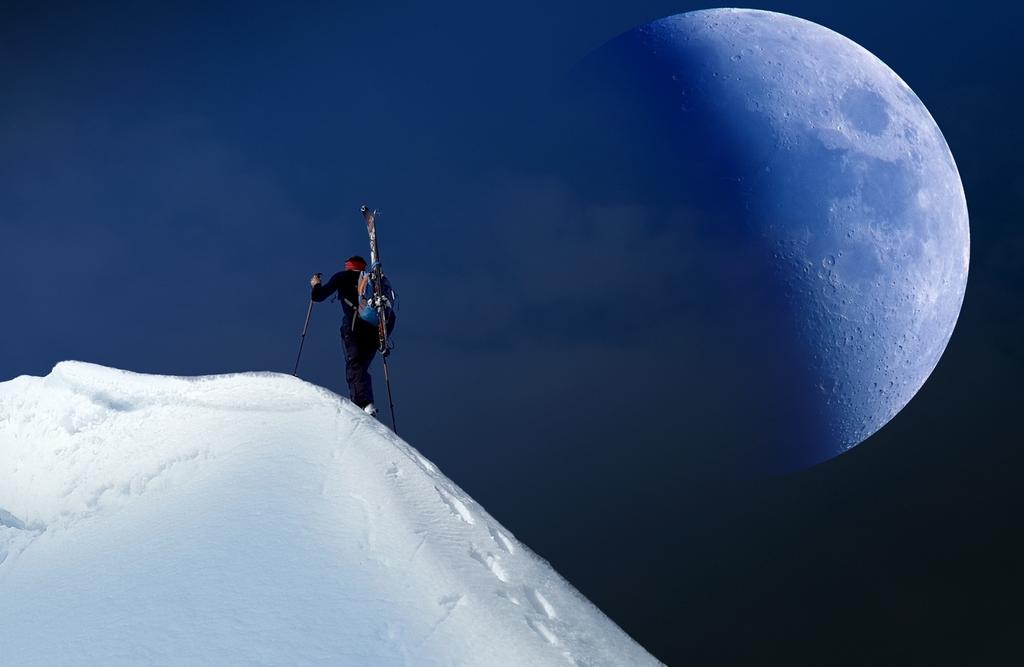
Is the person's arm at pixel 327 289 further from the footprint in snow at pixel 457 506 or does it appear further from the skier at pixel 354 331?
the footprint in snow at pixel 457 506

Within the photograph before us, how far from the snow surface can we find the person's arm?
150 inches

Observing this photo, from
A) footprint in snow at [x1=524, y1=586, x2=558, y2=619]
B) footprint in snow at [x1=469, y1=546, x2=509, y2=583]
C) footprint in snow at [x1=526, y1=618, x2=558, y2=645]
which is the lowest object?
footprint in snow at [x1=526, y1=618, x2=558, y2=645]

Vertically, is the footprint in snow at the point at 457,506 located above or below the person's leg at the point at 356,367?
below

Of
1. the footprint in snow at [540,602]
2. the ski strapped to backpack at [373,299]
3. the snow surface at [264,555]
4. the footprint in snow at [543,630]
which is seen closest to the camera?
the snow surface at [264,555]

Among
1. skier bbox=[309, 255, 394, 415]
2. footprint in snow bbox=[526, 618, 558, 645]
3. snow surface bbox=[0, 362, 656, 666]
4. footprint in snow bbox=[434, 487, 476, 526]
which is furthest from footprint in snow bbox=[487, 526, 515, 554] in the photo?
skier bbox=[309, 255, 394, 415]

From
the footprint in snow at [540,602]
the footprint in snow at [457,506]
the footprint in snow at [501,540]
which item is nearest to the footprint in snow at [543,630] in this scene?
the footprint in snow at [540,602]

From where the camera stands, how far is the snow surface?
355cm

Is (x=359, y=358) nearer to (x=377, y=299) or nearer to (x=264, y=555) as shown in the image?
(x=377, y=299)

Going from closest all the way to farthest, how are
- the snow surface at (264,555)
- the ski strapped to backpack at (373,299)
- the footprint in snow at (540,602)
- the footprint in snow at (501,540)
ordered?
the snow surface at (264,555), the footprint in snow at (540,602), the footprint in snow at (501,540), the ski strapped to backpack at (373,299)

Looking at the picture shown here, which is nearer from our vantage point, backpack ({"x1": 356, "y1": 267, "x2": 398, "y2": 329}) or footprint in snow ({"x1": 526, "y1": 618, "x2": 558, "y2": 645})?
footprint in snow ({"x1": 526, "y1": 618, "x2": 558, "y2": 645})

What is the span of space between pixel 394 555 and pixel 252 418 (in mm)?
2275

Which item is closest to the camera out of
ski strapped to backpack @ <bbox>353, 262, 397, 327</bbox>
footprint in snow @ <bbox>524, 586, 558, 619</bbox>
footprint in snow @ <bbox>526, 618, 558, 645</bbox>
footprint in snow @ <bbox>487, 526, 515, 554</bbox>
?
footprint in snow @ <bbox>526, 618, 558, 645</bbox>

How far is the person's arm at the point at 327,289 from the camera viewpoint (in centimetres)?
1013

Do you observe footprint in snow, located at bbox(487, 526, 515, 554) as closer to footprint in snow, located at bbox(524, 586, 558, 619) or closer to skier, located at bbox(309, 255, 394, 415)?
footprint in snow, located at bbox(524, 586, 558, 619)
